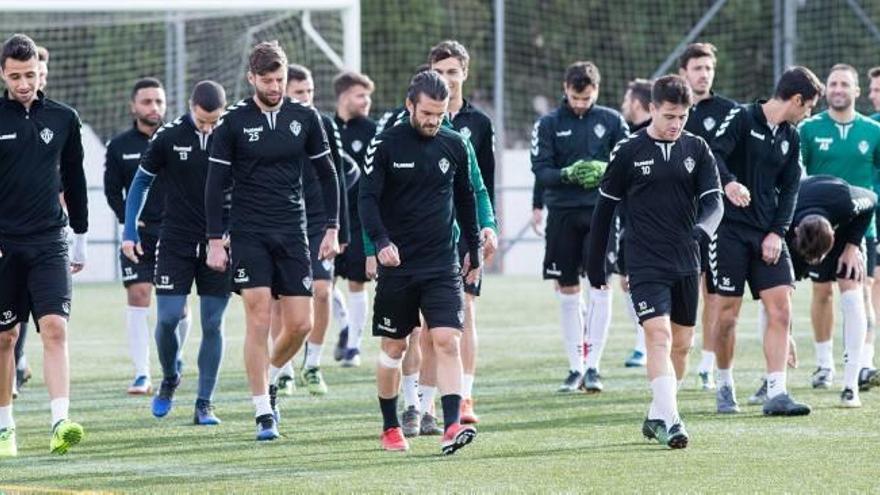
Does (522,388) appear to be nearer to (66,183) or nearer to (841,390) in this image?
(841,390)

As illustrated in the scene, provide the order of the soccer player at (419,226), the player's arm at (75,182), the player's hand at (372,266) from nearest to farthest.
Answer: the soccer player at (419,226)
the player's hand at (372,266)
the player's arm at (75,182)

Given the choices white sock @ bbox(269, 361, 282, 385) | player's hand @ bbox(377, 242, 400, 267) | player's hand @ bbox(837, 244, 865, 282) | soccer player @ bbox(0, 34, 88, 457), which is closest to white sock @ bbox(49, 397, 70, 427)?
soccer player @ bbox(0, 34, 88, 457)

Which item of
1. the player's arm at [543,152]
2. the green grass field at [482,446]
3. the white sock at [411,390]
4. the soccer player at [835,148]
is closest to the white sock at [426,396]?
the white sock at [411,390]

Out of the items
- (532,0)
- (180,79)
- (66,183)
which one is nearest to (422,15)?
(532,0)

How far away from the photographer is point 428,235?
34.0 ft

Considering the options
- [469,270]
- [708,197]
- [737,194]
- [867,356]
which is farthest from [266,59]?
[867,356]

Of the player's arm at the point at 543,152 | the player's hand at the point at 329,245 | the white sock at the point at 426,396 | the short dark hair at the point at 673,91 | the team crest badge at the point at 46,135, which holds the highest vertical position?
the short dark hair at the point at 673,91

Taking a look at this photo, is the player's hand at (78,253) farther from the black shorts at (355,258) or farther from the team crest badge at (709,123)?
the black shorts at (355,258)

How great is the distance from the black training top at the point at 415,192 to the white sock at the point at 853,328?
3.31 metres

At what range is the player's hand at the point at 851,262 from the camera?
1258 cm

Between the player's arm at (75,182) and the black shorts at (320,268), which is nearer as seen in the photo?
the player's arm at (75,182)

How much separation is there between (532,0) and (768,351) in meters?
28.4

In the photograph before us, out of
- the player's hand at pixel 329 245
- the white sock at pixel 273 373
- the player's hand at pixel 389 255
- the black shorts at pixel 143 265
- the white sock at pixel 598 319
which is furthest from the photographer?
the white sock at pixel 598 319

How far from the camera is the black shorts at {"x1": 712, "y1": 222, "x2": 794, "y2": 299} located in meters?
11.7
